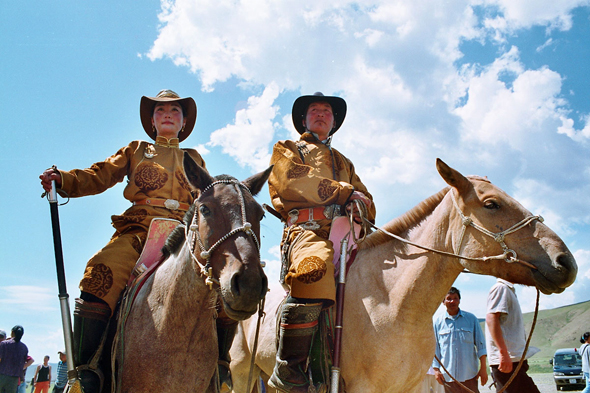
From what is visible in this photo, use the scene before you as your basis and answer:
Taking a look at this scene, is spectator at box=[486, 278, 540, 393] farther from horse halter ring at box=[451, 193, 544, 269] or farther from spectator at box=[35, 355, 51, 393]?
spectator at box=[35, 355, 51, 393]

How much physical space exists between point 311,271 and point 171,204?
1.70 meters

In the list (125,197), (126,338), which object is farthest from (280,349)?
(125,197)

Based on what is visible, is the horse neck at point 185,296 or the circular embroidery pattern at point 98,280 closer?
the horse neck at point 185,296

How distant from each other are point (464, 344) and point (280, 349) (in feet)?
15.0

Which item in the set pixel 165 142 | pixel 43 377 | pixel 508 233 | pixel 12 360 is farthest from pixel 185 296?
pixel 43 377

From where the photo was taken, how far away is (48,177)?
4066 mm

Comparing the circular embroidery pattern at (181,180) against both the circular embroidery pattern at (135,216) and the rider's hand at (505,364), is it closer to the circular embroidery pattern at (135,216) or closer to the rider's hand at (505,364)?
→ the circular embroidery pattern at (135,216)

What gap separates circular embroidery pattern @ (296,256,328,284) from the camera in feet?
13.2

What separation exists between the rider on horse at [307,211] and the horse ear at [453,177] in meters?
0.94

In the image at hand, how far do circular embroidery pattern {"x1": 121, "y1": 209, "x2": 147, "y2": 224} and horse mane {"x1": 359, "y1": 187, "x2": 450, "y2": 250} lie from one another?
7.94 feet

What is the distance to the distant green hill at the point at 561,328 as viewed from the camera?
71.6 m

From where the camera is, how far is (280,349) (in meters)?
4.11

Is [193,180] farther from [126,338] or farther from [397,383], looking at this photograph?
[397,383]

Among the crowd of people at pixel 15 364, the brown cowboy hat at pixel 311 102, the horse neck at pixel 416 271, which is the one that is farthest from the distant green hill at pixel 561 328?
the horse neck at pixel 416 271
